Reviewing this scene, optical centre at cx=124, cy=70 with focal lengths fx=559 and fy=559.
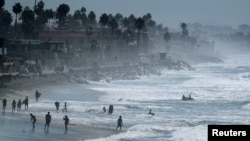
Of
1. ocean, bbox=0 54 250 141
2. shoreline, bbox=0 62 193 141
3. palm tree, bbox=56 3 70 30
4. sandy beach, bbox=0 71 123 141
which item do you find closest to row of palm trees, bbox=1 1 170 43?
palm tree, bbox=56 3 70 30

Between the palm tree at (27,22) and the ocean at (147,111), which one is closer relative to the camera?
the ocean at (147,111)

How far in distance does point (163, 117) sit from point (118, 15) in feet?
415

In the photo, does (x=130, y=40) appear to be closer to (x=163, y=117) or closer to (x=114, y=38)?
(x=114, y=38)

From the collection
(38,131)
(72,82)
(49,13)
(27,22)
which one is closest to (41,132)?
(38,131)

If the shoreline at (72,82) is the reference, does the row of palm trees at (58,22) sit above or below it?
above

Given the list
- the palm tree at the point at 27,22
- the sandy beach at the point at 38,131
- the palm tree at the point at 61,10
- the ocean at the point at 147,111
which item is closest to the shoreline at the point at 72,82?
the sandy beach at the point at 38,131

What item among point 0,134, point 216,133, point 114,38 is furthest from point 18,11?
point 216,133

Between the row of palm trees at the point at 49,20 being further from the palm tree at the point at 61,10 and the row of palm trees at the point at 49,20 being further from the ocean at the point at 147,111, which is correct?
the ocean at the point at 147,111

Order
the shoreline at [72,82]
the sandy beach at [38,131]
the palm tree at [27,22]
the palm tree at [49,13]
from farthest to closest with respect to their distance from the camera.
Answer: the palm tree at [49,13], the palm tree at [27,22], the shoreline at [72,82], the sandy beach at [38,131]

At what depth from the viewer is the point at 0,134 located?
25.2 meters

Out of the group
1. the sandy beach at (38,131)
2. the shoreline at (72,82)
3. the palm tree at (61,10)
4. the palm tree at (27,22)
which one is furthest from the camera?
the palm tree at (61,10)

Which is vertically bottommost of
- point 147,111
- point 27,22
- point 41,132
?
point 41,132

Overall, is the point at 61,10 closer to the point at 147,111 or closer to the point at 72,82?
the point at 72,82

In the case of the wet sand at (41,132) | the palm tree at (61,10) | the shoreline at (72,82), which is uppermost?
the palm tree at (61,10)
